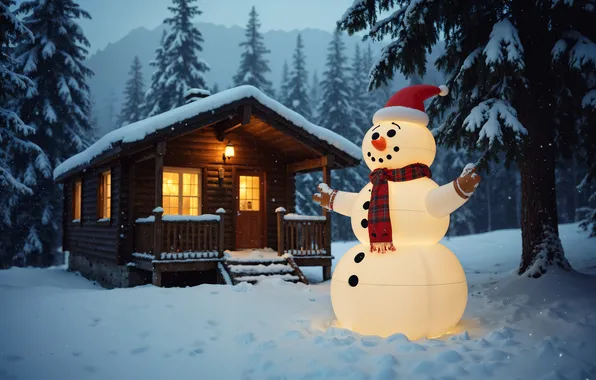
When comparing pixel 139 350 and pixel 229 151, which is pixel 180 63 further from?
pixel 139 350

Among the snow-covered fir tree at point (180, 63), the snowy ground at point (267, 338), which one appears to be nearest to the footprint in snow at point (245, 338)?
the snowy ground at point (267, 338)

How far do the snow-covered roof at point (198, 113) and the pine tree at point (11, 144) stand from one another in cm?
374

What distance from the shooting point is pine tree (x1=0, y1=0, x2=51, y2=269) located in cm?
1341

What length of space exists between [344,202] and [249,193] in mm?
7037

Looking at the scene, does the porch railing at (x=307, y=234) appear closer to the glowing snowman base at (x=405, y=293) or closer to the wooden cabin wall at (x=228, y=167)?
the wooden cabin wall at (x=228, y=167)

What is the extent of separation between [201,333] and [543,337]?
13.6 ft

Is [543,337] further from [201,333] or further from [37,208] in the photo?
[37,208]

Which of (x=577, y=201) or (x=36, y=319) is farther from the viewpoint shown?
(x=577, y=201)

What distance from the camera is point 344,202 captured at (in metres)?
6.88

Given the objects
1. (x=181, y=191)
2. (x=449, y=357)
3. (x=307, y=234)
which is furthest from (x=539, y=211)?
(x=181, y=191)

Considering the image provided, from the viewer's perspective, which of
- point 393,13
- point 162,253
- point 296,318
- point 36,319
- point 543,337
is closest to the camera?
point 543,337

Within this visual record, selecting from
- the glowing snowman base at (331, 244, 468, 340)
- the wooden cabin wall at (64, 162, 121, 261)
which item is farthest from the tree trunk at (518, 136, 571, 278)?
the wooden cabin wall at (64, 162, 121, 261)

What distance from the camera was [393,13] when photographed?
31.1 feet

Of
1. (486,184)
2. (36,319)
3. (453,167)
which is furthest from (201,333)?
(486,184)
